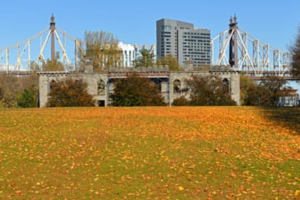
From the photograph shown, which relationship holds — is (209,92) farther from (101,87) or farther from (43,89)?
(43,89)

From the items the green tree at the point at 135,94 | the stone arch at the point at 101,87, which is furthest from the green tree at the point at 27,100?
the green tree at the point at 135,94

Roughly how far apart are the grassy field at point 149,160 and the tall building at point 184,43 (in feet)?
449

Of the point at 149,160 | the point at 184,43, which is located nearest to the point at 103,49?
the point at 149,160

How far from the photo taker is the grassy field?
28.9ft

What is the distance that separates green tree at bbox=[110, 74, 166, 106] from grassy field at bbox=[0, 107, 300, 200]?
70.9ft

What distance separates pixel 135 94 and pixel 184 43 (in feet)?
392

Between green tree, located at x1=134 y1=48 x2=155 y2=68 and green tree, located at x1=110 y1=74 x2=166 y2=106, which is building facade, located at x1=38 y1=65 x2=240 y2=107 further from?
green tree, located at x1=134 y1=48 x2=155 y2=68

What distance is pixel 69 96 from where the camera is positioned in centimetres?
4206

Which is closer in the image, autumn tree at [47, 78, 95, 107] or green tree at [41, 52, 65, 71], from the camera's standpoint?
autumn tree at [47, 78, 95, 107]

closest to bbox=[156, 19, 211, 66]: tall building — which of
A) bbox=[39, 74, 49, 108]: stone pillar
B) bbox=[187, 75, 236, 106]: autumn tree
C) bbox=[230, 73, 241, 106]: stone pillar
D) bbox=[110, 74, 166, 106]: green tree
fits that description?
bbox=[230, 73, 241, 106]: stone pillar

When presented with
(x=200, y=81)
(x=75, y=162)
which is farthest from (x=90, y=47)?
(x=75, y=162)

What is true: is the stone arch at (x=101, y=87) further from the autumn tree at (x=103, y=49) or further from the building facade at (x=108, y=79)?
the autumn tree at (x=103, y=49)

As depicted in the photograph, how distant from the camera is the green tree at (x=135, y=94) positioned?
41.4 meters

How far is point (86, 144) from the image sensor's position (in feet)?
46.1
